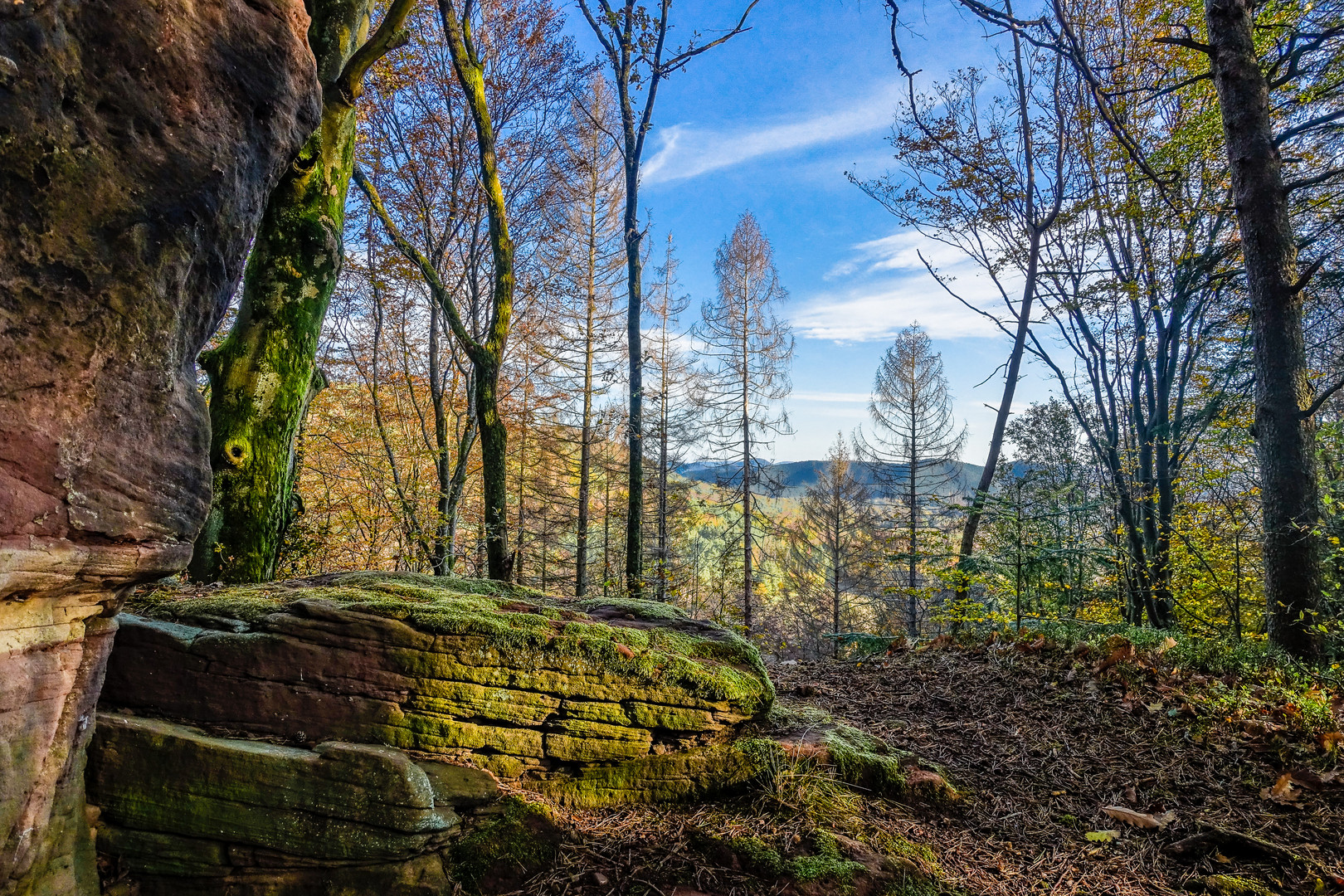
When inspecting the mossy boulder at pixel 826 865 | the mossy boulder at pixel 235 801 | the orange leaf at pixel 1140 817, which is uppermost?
the mossy boulder at pixel 235 801

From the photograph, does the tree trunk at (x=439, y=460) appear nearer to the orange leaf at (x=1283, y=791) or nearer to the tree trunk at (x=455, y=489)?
the tree trunk at (x=455, y=489)

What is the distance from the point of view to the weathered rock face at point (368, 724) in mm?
2414

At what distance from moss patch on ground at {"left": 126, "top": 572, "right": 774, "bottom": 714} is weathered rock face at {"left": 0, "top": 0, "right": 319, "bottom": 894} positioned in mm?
741

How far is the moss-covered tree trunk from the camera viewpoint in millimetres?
4773

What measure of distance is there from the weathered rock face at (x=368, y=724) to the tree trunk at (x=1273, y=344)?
4872mm

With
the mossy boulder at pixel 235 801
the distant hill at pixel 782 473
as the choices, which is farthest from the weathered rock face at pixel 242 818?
the distant hill at pixel 782 473

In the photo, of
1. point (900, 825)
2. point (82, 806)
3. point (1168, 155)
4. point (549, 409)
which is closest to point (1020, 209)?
point (1168, 155)

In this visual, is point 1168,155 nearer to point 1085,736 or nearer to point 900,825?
point 1085,736

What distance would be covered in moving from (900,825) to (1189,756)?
7.49 feet

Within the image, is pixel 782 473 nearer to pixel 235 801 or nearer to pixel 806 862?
pixel 806 862

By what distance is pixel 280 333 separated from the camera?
5078 millimetres

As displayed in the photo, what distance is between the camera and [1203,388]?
32.7ft

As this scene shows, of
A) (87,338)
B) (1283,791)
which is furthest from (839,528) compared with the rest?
(87,338)

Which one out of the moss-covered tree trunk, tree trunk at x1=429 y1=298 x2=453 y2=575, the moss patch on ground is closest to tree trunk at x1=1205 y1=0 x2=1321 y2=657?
the moss patch on ground
